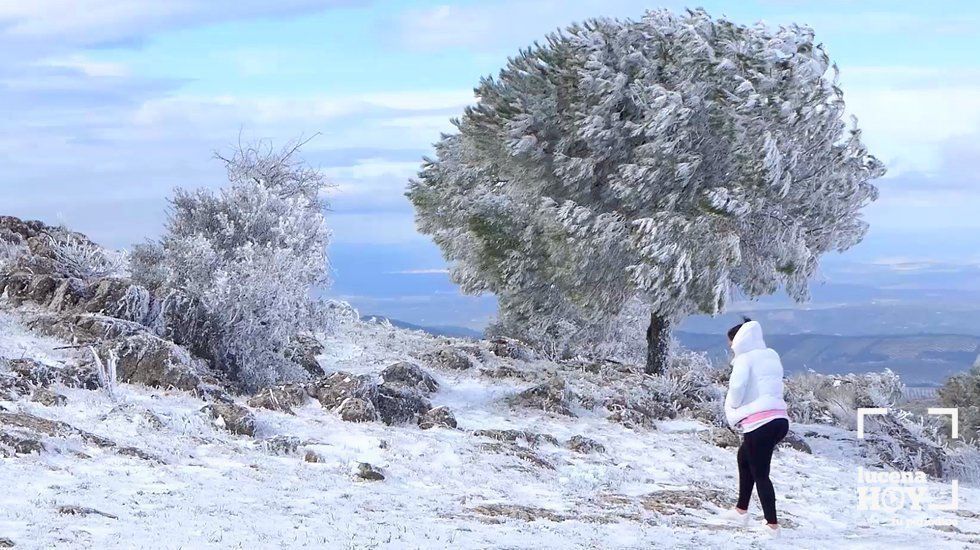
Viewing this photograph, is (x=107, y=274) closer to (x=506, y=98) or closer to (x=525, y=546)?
(x=506, y=98)

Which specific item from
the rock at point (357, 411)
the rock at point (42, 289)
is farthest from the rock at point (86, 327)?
the rock at point (357, 411)

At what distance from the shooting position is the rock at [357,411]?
52.2ft

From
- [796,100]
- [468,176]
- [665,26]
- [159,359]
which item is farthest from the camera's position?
[468,176]

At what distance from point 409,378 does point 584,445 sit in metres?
4.31

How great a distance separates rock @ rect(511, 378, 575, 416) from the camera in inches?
733

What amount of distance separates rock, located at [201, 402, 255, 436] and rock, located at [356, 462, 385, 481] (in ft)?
7.36

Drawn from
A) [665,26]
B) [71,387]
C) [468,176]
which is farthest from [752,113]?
[71,387]

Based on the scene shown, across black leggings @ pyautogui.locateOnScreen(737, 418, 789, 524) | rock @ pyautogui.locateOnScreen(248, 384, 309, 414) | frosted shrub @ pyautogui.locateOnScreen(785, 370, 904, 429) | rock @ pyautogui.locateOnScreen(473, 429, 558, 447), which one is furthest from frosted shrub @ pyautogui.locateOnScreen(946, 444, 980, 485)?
rock @ pyautogui.locateOnScreen(248, 384, 309, 414)

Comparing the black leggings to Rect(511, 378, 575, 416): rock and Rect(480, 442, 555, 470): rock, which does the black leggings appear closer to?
Rect(480, 442, 555, 470): rock

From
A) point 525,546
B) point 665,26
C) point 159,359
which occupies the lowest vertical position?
point 525,546

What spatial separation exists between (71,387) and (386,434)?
4.60m

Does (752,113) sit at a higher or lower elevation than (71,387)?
higher

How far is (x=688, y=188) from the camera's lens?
71.6 ft

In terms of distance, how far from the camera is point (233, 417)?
→ 14.3m
